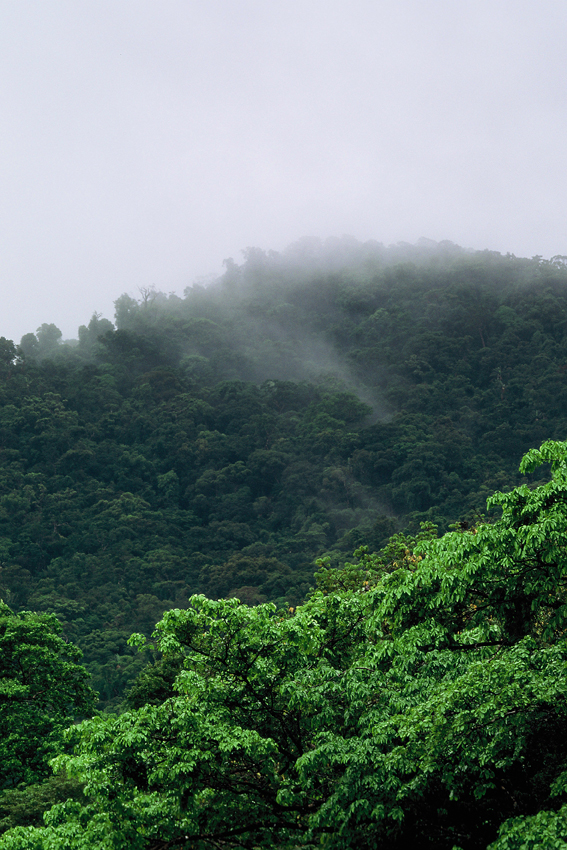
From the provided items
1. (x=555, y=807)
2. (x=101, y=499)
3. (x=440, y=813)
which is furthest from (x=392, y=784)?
(x=101, y=499)

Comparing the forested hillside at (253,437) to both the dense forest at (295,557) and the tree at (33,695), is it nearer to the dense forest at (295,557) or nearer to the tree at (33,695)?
the dense forest at (295,557)

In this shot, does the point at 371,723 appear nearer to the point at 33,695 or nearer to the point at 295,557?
the point at 33,695

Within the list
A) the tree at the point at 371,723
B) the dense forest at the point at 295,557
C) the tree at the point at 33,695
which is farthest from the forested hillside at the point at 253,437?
the tree at the point at 371,723

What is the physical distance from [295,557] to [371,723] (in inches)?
2377

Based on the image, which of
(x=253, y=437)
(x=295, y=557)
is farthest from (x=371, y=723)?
(x=253, y=437)

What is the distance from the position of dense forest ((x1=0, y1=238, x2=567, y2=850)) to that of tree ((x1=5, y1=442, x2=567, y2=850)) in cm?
4

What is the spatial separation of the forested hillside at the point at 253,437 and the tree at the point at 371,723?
126ft

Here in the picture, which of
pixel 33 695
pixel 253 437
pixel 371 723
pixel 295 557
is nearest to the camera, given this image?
pixel 371 723

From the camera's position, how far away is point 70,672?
2275 centimetres

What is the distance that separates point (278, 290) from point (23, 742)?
371 ft

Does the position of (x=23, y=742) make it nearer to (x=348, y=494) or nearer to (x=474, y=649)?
(x=474, y=649)

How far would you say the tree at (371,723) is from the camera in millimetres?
8844

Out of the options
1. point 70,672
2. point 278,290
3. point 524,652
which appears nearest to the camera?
point 524,652

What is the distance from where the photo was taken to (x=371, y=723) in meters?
9.94
